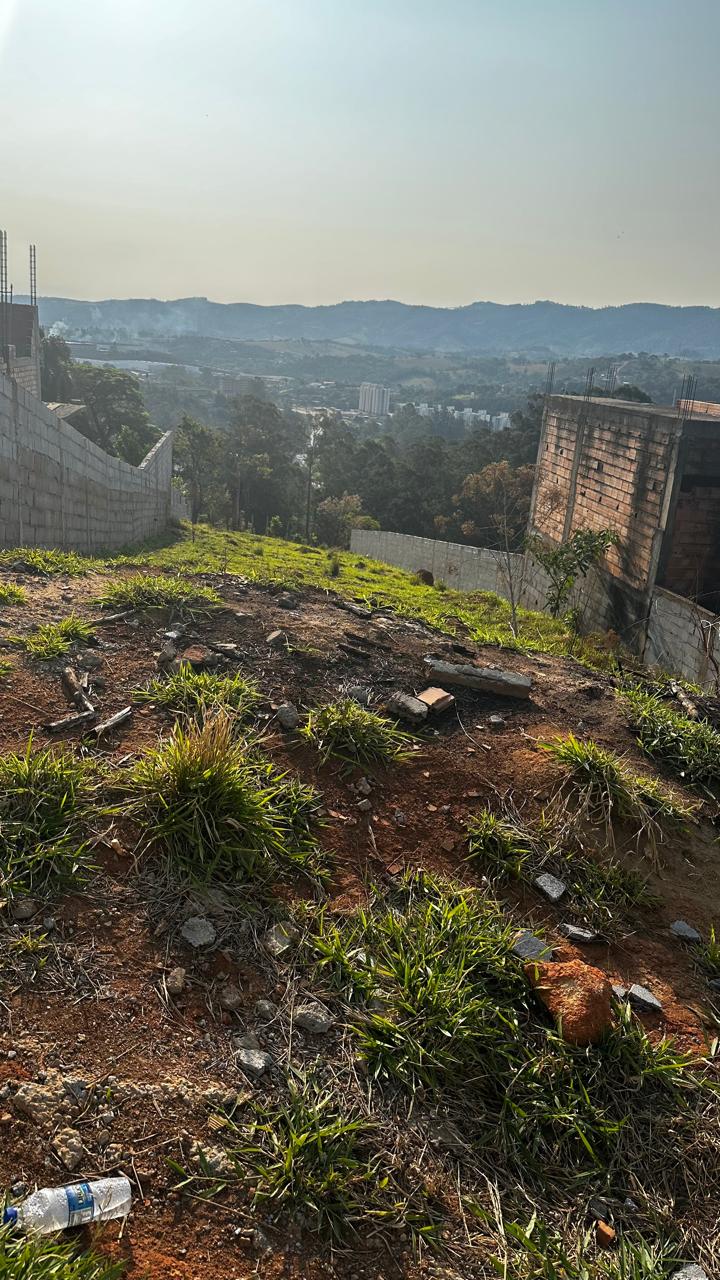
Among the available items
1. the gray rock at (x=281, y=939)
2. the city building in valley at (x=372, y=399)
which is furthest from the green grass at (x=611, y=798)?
the city building in valley at (x=372, y=399)

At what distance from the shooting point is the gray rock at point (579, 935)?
10.8 ft

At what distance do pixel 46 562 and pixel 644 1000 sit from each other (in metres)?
6.18

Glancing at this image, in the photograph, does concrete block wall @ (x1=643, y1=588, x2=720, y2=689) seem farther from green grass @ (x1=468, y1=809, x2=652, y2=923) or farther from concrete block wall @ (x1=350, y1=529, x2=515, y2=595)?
green grass @ (x1=468, y1=809, x2=652, y2=923)

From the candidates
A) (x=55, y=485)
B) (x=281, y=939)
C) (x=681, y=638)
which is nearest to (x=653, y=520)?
(x=681, y=638)

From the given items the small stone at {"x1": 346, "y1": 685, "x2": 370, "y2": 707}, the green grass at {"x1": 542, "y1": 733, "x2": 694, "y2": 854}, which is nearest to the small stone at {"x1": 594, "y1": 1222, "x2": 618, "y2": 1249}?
the green grass at {"x1": 542, "y1": 733, "x2": 694, "y2": 854}

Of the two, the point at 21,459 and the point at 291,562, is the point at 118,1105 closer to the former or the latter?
the point at 21,459

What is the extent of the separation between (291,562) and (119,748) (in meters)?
11.3

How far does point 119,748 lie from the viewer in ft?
12.4

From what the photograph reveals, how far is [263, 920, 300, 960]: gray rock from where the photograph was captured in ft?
9.67

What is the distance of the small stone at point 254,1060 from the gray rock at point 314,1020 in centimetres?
18

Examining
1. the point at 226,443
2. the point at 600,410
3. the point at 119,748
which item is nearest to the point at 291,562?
the point at 600,410

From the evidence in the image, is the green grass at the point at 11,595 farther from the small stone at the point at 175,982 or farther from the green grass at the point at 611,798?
the green grass at the point at 611,798

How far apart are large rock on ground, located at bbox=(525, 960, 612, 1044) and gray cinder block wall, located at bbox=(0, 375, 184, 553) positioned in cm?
→ 820

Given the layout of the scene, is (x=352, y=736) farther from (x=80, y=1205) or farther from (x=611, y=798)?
(x=80, y=1205)
